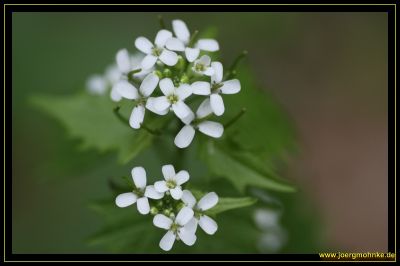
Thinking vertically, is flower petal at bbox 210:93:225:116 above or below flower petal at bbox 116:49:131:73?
below

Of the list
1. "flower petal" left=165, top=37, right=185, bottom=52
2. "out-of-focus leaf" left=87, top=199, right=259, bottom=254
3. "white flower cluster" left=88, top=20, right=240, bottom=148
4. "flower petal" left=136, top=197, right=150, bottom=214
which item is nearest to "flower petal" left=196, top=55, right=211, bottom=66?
"white flower cluster" left=88, top=20, right=240, bottom=148

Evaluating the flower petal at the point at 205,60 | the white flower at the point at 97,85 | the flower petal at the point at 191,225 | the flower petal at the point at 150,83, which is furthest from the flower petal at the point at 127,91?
the white flower at the point at 97,85

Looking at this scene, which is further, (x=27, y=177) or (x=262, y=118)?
(x=27, y=177)

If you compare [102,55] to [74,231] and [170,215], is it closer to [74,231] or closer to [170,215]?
[74,231]

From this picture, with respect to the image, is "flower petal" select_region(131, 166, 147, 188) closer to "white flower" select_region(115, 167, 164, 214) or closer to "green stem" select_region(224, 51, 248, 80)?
"white flower" select_region(115, 167, 164, 214)

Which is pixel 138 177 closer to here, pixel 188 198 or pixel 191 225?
pixel 188 198
